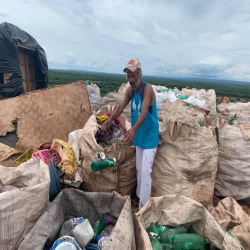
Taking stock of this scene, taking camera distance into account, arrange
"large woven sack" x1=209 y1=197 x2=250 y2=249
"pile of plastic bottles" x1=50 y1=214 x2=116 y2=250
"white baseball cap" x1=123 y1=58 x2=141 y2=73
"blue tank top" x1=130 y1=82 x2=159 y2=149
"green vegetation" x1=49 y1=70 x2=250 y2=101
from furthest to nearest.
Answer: "green vegetation" x1=49 y1=70 x2=250 y2=101 < "blue tank top" x1=130 y1=82 x2=159 y2=149 < "white baseball cap" x1=123 y1=58 x2=141 y2=73 < "large woven sack" x1=209 y1=197 x2=250 y2=249 < "pile of plastic bottles" x1=50 y1=214 x2=116 y2=250

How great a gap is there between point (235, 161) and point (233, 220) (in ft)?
2.64

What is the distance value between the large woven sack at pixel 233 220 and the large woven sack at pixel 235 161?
41cm

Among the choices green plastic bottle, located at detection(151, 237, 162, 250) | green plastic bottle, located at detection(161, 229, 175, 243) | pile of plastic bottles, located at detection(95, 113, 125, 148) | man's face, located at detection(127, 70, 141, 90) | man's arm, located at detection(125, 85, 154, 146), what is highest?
man's face, located at detection(127, 70, 141, 90)

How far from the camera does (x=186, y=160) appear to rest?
2213 millimetres

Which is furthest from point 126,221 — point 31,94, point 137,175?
point 31,94

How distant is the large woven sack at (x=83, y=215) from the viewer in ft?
4.05

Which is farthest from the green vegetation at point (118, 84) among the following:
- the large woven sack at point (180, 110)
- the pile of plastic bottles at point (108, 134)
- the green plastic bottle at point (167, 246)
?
the green plastic bottle at point (167, 246)

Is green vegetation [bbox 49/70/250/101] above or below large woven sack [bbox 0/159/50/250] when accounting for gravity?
below

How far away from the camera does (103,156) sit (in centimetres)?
211

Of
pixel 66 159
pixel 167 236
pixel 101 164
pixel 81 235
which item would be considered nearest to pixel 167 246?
pixel 167 236

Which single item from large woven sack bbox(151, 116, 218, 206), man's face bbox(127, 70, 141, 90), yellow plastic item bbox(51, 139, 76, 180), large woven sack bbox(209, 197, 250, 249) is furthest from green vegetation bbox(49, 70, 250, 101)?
large woven sack bbox(209, 197, 250, 249)

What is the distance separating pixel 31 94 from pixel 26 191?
1880 millimetres

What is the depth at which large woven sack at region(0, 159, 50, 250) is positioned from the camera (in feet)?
4.07

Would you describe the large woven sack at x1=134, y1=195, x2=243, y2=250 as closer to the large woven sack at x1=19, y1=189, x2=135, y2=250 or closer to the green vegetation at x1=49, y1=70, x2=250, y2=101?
the large woven sack at x1=19, y1=189, x2=135, y2=250
